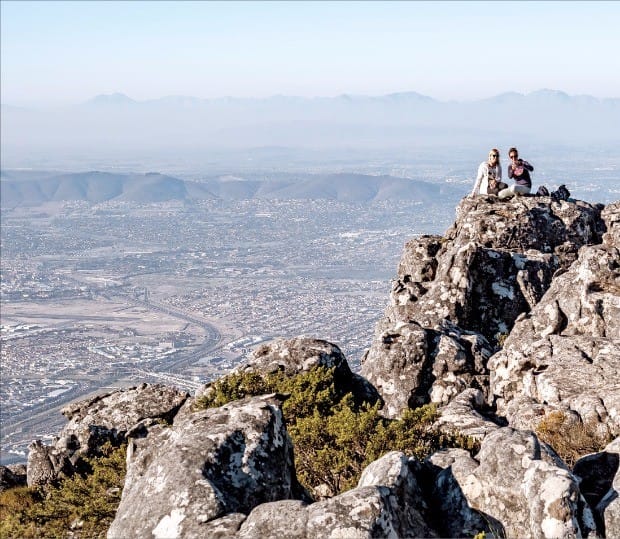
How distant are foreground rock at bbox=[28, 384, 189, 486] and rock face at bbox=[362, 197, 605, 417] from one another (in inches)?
200

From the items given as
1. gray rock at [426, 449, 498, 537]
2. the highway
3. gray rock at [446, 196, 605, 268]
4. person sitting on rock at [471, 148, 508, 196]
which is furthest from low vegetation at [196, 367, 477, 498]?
the highway

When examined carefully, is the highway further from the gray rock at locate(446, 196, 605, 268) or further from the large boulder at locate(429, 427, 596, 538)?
the large boulder at locate(429, 427, 596, 538)

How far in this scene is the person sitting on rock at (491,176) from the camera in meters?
28.2

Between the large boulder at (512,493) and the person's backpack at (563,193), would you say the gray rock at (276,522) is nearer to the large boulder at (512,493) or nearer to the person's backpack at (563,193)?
the large boulder at (512,493)

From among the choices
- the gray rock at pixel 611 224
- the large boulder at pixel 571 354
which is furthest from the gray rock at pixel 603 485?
the gray rock at pixel 611 224

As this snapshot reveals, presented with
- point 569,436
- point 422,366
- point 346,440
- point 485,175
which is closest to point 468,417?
point 569,436

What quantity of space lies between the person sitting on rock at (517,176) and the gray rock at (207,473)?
61.4ft

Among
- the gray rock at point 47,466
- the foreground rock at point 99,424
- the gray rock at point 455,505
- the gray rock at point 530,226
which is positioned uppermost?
the gray rock at point 530,226

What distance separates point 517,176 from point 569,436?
1599 centimetres

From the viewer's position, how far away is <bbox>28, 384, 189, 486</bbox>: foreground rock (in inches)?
624

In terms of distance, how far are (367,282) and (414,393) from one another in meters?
156

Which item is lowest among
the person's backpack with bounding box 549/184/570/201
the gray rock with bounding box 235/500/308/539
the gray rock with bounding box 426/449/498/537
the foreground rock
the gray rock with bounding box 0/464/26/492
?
the gray rock with bounding box 0/464/26/492

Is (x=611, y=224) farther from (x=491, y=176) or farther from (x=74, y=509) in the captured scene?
(x=74, y=509)

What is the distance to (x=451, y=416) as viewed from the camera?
1519 centimetres
